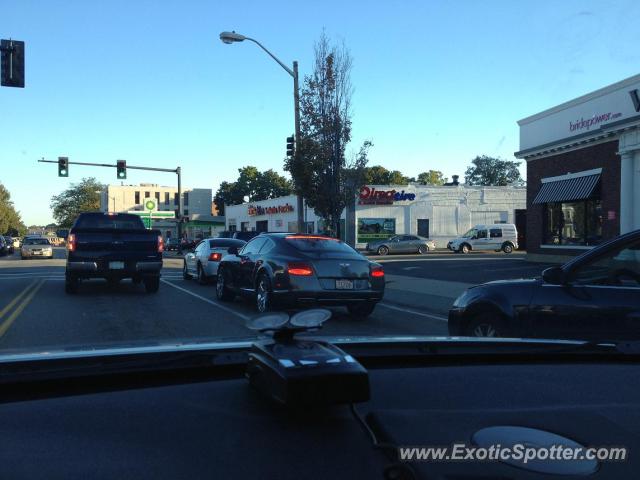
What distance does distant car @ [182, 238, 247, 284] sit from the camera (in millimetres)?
17031

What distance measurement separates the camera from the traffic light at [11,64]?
660 inches

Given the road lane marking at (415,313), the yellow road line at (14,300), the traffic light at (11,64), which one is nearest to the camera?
the yellow road line at (14,300)

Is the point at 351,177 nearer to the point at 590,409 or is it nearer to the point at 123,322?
the point at 123,322

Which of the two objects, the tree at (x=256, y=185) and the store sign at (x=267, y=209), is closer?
the store sign at (x=267, y=209)

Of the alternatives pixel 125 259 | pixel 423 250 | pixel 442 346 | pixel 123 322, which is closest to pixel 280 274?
pixel 123 322

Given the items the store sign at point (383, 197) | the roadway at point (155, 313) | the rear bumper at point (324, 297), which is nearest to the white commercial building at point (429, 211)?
the store sign at point (383, 197)

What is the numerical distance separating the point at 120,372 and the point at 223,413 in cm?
47

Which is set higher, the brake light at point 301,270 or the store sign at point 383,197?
the store sign at point 383,197

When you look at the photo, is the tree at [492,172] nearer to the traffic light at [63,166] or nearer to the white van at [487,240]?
the white van at [487,240]

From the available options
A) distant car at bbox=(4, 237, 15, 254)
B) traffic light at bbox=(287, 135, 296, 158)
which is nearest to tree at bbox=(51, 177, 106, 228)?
distant car at bbox=(4, 237, 15, 254)

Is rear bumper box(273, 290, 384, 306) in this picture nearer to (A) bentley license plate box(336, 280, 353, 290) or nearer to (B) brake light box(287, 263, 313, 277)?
(A) bentley license plate box(336, 280, 353, 290)

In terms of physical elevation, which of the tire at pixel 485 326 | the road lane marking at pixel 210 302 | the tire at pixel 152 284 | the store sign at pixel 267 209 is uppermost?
the store sign at pixel 267 209

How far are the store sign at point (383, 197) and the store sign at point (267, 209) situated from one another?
10.5m

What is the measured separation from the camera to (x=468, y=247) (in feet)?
135
